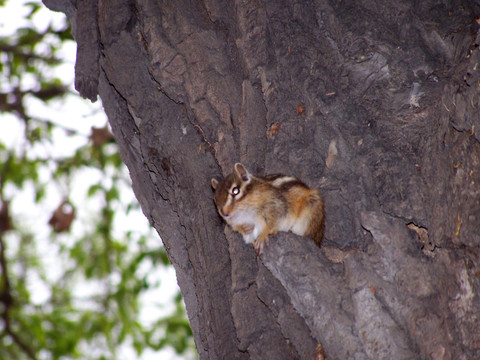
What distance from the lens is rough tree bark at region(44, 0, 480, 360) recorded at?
2.36 m

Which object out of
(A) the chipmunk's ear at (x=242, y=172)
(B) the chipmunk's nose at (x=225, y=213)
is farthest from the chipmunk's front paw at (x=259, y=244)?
(A) the chipmunk's ear at (x=242, y=172)

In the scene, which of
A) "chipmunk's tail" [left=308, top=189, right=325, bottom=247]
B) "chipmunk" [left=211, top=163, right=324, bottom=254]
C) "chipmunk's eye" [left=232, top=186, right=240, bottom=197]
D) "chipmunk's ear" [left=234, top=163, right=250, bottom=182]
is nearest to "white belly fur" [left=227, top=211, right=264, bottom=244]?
"chipmunk" [left=211, top=163, right=324, bottom=254]

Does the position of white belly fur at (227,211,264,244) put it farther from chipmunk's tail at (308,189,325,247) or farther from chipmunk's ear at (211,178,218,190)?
chipmunk's tail at (308,189,325,247)

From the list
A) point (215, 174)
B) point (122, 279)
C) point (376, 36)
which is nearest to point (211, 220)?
point (215, 174)

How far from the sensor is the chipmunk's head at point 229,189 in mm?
3031

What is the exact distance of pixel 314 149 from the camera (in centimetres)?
283

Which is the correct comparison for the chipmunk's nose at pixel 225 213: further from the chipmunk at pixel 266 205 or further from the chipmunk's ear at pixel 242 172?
the chipmunk's ear at pixel 242 172

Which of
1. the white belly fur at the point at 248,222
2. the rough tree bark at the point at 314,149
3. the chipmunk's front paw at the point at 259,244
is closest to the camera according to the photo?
the rough tree bark at the point at 314,149

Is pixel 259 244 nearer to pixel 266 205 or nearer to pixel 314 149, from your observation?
pixel 266 205

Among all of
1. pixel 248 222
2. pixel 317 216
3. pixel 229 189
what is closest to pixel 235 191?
pixel 229 189

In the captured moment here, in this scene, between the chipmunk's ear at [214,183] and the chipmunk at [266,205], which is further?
the chipmunk's ear at [214,183]

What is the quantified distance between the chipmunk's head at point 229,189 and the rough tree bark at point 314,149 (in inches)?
3.1

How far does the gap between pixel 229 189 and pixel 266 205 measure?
0.30m

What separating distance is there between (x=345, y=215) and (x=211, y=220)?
80cm
